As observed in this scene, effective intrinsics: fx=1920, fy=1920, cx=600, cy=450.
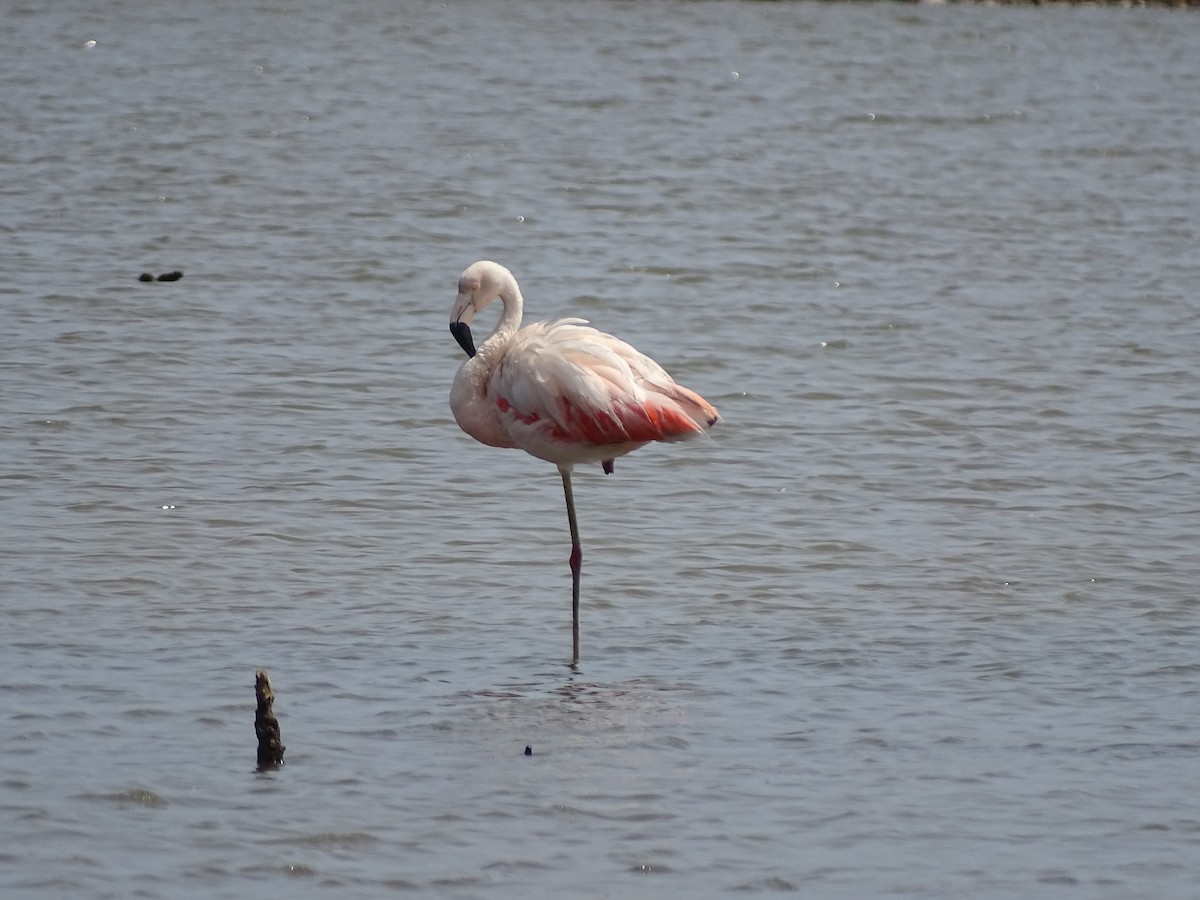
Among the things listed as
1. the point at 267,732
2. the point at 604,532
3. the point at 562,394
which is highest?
the point at 562,394

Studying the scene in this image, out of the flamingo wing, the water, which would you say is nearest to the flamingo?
the flamingo wing

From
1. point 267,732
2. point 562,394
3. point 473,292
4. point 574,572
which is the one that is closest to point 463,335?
point 473,292

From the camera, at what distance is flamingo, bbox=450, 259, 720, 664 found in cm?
723

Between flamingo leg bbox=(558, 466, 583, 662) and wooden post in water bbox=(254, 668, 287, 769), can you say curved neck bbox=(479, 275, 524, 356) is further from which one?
wooden post in water bbox=(254, 668, 287, 769)

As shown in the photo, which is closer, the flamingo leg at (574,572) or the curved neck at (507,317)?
the flamingo leg at (574,572)

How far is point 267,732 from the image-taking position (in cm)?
567

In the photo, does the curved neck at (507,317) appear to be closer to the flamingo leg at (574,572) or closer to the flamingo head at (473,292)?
the flamingo head at (473,292)

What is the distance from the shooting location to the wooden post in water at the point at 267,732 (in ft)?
18.0

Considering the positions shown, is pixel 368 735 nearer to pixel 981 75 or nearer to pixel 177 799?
pixel 177 799

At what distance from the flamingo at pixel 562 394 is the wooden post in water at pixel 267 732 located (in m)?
1.59

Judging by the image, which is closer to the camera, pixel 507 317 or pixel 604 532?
pixel 507 317

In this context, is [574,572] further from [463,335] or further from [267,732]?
[267,732]

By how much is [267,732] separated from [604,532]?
353 centimetres

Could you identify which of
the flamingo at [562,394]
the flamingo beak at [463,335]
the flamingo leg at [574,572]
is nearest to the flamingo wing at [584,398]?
the flamingo at [562,394]
